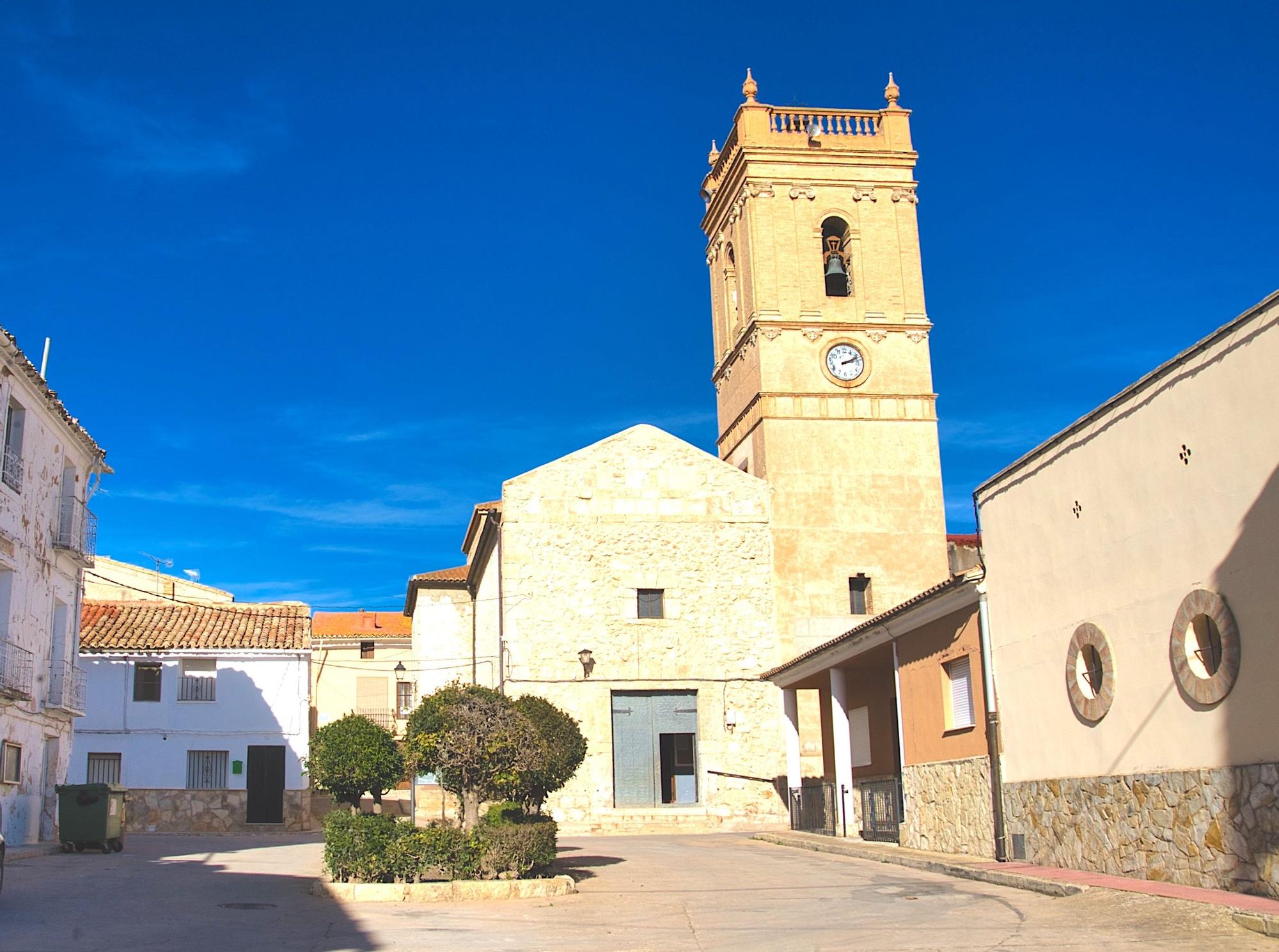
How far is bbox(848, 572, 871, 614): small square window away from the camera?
1267 inches

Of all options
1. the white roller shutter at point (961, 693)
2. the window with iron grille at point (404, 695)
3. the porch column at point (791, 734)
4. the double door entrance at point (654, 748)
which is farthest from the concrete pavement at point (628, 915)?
the window with iron grille at point (404, 695)

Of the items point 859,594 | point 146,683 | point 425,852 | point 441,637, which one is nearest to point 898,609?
point 425,852

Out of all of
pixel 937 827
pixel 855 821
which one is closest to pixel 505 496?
pixel 855 821

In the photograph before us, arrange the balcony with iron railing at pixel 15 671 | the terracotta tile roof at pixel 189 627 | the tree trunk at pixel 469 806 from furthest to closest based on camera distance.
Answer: the terracotta tile roof at pixel 189 627 < the balcony with iron railing at pixel 15 671 < the tree trunk at pixel 469 806

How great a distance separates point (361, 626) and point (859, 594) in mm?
30041

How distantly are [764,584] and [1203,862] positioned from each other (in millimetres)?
19046

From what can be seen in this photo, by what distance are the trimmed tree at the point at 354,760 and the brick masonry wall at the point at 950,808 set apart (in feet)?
26.1

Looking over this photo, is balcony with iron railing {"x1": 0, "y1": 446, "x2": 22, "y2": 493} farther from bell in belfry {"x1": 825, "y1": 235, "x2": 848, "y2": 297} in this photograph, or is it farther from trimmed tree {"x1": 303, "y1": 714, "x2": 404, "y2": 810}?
bell in belfry {"x1": 825, "y1": 235, "x2": 848, "y2": 297}

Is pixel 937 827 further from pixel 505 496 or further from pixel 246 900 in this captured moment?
pixel 505 496

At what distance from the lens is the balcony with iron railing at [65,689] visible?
24.0m

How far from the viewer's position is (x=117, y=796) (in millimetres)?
22062

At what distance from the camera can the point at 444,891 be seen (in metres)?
14.6

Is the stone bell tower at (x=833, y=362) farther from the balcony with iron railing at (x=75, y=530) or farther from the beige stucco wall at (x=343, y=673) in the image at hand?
the beige stucco wall at (x=343, y=673)

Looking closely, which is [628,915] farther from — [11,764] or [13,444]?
[13,444]
